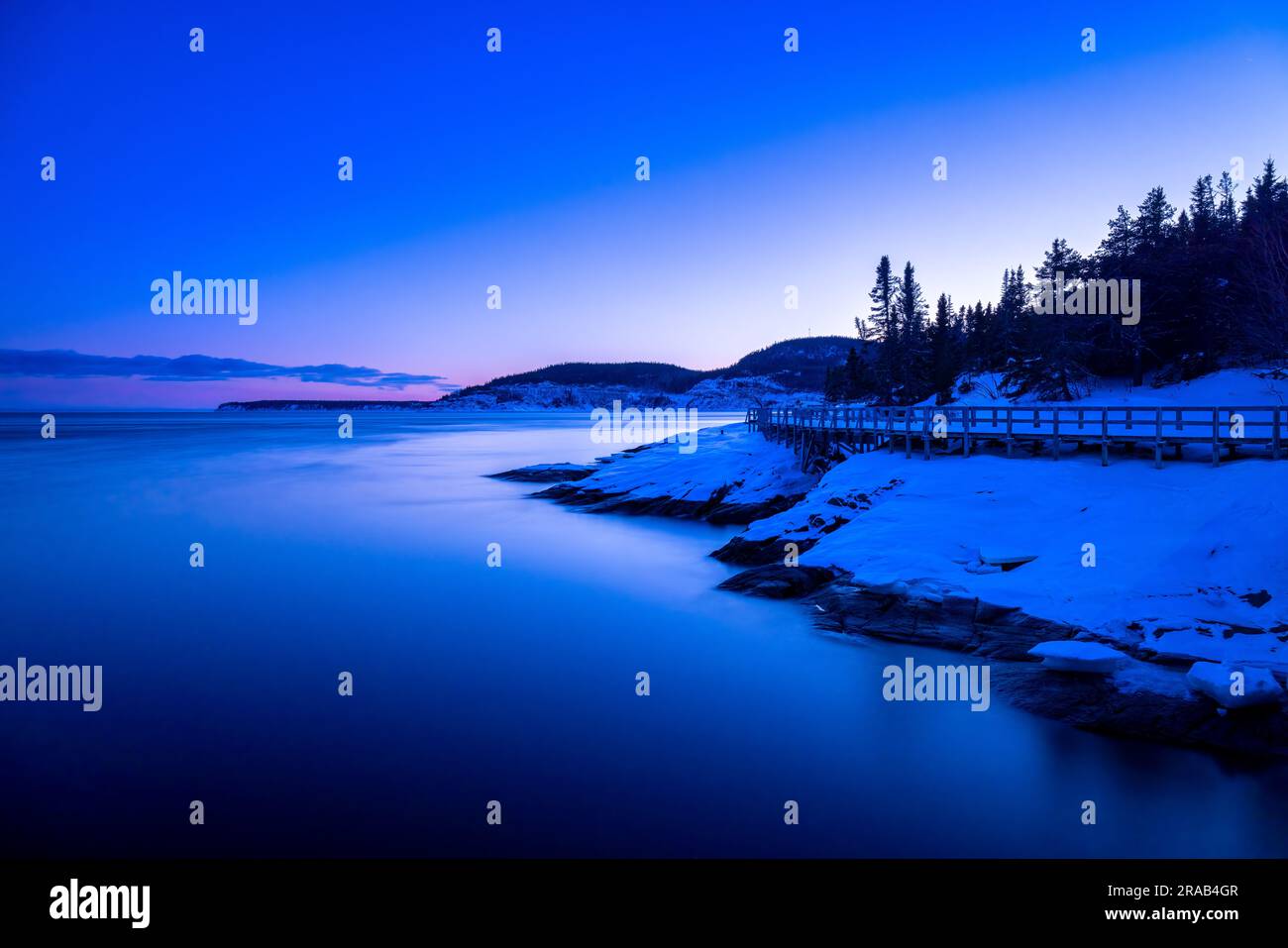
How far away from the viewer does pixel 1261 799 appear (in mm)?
9242

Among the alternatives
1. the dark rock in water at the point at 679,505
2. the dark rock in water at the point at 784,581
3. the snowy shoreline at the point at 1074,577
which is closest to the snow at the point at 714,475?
the dark rock in water at the point at 679,505

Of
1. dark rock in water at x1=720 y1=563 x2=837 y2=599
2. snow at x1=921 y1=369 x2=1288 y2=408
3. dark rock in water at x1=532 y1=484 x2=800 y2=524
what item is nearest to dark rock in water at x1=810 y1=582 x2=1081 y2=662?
dark rock in water at x1=720 y1=563 x2=837 y2=599

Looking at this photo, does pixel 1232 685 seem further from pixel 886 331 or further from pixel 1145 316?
pixel 886 331

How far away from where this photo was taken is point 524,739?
38.8ft

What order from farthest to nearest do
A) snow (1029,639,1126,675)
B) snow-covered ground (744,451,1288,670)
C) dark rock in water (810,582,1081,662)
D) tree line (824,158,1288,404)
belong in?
tree line (824,158,1288,404)
dark rock in water (810,582,1081,662)
snow-covered ground (744,451,1288,670)
snow (1029,639,1126,675)

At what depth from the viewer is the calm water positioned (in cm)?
920

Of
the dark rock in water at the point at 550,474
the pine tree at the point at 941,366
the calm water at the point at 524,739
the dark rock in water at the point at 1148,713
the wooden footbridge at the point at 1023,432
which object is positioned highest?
the pine tree at the point at 941,366

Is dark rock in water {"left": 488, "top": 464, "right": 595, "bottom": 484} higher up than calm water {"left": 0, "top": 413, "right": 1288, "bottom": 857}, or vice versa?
dark rock in water {"left": 488, "top": 464, "right": 595, "bottom": 484}

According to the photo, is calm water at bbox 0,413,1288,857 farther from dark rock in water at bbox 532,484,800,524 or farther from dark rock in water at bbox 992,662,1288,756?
dark rock in water at bbox 532,484,800,524

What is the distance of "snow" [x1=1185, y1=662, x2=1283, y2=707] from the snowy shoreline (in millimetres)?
27

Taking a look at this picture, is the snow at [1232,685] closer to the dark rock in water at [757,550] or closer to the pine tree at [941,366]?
the dark rock in water at [757,550]

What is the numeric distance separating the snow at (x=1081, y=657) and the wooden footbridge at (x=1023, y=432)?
10.3 meters

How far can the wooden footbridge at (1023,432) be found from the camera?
20.2m
